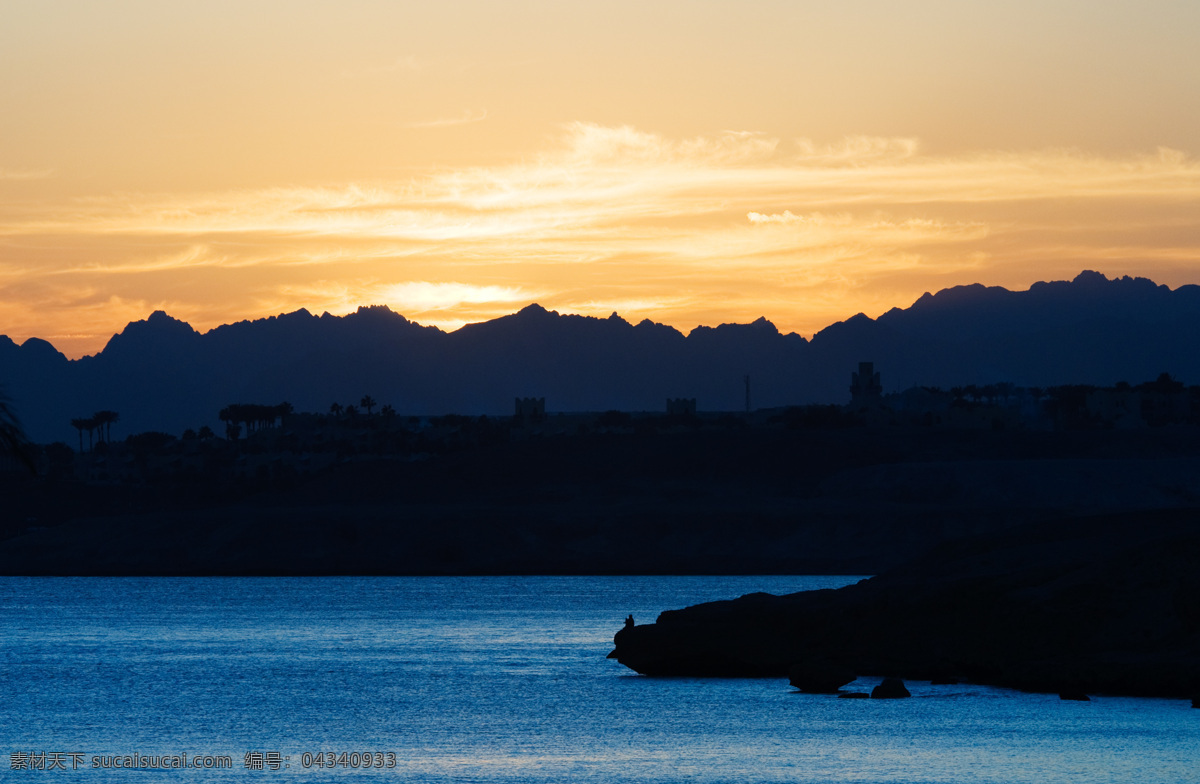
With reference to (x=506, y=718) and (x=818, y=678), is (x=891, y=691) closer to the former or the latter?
(x=818, y=678)

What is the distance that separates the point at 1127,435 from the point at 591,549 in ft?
240

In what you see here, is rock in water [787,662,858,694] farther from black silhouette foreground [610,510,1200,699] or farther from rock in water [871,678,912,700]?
rock in water [871,678,912,700]

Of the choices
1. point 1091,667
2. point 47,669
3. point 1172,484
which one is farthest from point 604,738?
point 1172,484

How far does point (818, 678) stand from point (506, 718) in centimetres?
1078

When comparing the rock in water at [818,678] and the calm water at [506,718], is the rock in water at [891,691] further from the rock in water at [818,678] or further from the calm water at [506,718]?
the rock in water at [818,678]

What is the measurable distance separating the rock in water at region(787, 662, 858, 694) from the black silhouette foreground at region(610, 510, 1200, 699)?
0.05 metres

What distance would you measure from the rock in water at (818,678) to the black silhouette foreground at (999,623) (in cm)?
5

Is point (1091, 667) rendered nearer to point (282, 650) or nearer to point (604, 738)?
point (604, 738)

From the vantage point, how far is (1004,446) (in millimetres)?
195750

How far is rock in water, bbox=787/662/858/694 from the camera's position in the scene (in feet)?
182

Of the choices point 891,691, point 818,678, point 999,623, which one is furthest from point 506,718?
point 999,623

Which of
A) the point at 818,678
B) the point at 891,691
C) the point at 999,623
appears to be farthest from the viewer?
the point at 818,678

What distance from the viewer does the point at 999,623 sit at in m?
55.5

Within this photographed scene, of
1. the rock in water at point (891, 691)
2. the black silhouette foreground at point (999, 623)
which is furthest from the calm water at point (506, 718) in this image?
the black silhouette foreground at point (999, 623)
